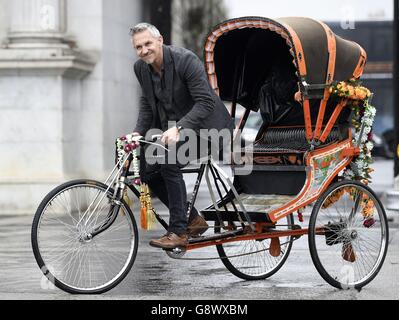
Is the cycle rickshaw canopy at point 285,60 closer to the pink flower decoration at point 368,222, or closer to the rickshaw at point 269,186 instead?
the rickshaw at point 269,186

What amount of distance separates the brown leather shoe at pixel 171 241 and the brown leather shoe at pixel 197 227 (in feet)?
0.49

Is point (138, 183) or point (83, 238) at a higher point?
point (138, 183)

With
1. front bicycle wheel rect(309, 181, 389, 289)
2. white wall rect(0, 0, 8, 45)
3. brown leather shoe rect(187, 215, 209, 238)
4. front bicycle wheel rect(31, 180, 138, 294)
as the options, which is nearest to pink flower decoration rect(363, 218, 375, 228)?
front bicycle wheel rect(309, 181, 389, 289)

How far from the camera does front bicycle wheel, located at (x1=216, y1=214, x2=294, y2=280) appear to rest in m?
8.71

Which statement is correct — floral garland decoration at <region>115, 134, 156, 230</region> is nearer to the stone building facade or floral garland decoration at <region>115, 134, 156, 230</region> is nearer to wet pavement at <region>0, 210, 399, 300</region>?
wet pavement at <region>0, 210, 399, 300</region>

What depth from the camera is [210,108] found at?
Result: 7.98 metres

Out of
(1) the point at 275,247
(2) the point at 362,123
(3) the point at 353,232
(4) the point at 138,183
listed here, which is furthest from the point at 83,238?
(2) the point at 362,123

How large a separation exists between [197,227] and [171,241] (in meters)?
0.32

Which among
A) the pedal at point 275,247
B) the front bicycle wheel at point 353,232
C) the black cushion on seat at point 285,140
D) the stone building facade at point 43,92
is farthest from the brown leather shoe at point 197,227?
the stone building facade at point 43,92

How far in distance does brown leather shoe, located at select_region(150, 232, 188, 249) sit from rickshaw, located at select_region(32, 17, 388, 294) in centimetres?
7

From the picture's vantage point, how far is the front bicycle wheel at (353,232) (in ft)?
27.4

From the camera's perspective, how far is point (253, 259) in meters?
8.97

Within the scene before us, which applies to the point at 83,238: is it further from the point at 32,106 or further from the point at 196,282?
the point at 32,106
